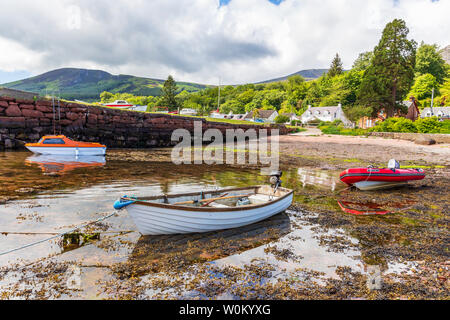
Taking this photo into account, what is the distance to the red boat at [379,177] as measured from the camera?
41.5 ft

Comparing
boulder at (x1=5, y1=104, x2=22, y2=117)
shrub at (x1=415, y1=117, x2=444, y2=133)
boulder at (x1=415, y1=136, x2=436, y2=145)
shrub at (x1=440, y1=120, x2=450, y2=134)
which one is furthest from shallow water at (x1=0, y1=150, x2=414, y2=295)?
shrub at (x1=440, y1=120, x2=450, y2=134)

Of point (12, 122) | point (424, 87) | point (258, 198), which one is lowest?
point (258, 198)

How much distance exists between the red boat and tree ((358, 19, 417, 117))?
46.0m

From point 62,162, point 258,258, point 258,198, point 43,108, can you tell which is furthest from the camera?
point 43,108

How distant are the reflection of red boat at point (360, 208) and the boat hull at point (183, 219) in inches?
171

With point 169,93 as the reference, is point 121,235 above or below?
below

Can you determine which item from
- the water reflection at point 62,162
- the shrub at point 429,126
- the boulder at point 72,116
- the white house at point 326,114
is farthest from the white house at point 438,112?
the water reflection at point 62,162

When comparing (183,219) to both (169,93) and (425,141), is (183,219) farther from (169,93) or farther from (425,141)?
(169,93)

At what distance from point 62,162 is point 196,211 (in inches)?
640

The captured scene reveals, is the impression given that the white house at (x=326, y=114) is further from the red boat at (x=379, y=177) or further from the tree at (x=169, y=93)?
the red boat at (x=379, y=177)

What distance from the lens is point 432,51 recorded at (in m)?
92.8

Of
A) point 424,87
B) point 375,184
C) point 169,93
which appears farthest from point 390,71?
point 375,184

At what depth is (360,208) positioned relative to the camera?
10.5 metres

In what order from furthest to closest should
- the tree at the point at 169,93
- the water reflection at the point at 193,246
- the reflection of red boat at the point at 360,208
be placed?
the tree at the point at 169,93 → the reflection of red boat at the point at 360,208 → the water reflection at the point at 193,246
